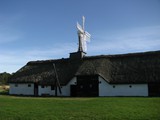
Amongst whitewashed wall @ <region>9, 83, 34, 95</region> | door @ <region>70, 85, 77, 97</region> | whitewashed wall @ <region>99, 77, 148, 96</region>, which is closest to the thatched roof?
whitewashed wall @ <region>99, 77, 148, 96</region>

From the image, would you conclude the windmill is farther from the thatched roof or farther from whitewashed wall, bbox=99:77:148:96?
whitewashed wall, bbox=99:77:148:96

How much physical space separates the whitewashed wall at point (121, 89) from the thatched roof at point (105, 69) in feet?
2.14

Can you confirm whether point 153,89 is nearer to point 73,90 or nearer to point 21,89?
point 73,90

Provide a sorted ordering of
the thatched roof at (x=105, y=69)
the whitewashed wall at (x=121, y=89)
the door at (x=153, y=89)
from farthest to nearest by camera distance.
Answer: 1. the thatched roof at (x=105, y=69)
2. the whitewashed wall at (x=121, y=89)
3. the door at (x=153, y=89)

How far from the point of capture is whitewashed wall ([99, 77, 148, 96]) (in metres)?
33.1

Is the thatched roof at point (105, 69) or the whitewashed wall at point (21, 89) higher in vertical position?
the thatched roof at point (105, 69)

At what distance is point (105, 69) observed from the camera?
37.3 m

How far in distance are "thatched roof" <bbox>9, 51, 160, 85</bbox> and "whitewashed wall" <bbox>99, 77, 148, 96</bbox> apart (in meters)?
0.65

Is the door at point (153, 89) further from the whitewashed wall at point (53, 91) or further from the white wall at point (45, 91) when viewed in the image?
the white wall at point (45, 91)

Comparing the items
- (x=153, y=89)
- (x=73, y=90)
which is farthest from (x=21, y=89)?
(x=153, y=89)

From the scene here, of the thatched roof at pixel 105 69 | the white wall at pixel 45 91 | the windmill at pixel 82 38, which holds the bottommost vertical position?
the white wall at pixel 45 91

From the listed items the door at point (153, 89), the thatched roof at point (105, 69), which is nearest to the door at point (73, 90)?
the thatched roof at point (105, 69)

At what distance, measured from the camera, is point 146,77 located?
33.1 m

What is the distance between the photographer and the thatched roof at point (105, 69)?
1339 inches
